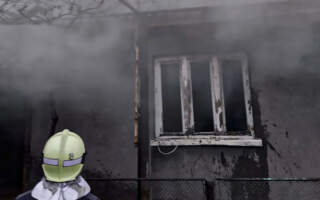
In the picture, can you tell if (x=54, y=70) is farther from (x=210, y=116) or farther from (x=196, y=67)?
(x=210, y=116)

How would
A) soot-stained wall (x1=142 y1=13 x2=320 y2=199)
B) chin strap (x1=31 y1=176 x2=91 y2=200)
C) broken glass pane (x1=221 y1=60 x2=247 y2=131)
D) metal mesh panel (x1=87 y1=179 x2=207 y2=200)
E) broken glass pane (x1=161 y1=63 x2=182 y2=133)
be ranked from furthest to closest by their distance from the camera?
broken glass pane (x1=161 y1=63 x2=182 y2=133) < broken glass pane (x1=221 y1=60 x2=247 y2=131) < metal mesh panel (x1=87 y1=179 x2=207 y2=200) < soot-stained wall (x1=142 y1=13 x2=320 y2=199) < chin strap (x1=31 y1=176 x2=91 y2=200)

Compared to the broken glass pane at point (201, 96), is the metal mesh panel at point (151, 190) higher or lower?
lower

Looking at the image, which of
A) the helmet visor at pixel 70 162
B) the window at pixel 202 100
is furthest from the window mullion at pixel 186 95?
the helmet visor at pixel 70 162

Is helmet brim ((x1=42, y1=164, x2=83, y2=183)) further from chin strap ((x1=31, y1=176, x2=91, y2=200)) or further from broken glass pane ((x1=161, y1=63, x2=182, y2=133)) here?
broken glass pane ((x1=161, y1=63, x2=182, y2=133))

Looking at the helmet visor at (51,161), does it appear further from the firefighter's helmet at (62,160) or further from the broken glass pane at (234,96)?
the broken glass pane at (234,96)

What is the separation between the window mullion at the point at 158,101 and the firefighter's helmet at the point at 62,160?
266 centimetres

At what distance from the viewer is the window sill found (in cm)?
366

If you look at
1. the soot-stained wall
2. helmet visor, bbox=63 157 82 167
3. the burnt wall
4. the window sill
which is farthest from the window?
helmet visor, bbox=63 157 82 167

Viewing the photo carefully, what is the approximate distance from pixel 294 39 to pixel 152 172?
3.37m

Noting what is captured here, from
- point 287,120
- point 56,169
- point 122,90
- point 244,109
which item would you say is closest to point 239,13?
point 244,109

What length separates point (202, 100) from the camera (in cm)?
416

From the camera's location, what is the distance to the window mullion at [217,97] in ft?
13.0

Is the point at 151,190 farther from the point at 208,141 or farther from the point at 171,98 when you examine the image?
the point at 171,98

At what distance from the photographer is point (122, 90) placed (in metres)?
4.27
